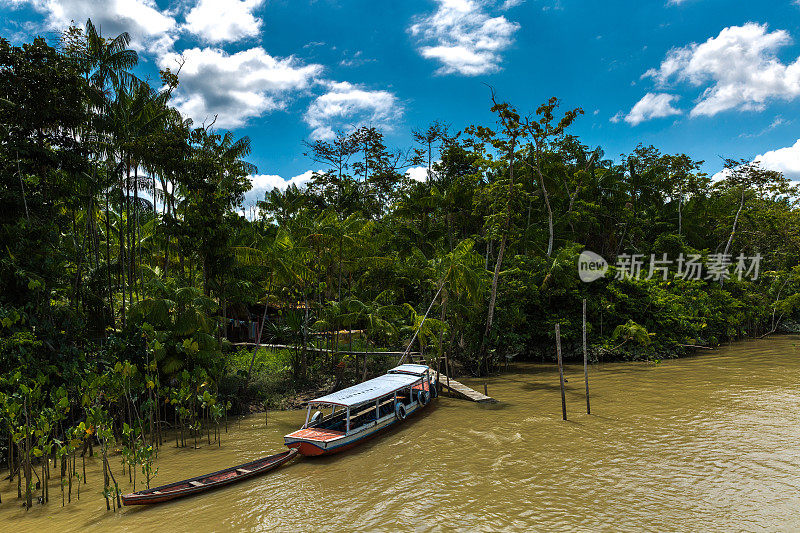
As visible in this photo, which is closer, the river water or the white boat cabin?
the river water

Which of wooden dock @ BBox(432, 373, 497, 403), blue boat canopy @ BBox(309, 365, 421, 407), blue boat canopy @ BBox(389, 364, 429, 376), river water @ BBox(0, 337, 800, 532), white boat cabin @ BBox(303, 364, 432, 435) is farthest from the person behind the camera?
wooden dock @ BBox(432, 373, 497, 403)

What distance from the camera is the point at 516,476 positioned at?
1040 centimetres

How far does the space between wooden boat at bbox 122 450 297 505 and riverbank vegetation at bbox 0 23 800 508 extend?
19.4 inches

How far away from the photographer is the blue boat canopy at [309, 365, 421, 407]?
40.3 feet

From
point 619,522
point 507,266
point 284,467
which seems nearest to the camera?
point 619,522

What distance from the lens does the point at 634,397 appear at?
57.1 ft

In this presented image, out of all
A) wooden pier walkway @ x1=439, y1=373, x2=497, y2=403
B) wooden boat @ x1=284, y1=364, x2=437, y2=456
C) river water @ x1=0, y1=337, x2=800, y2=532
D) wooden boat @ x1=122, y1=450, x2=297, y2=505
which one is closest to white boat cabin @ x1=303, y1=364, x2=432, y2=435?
wooden boat @ x1=284, y1=364, x2=437, y2=456

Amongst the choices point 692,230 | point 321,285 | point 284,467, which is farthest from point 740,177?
point 284,467

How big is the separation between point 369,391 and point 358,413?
0.76 meters

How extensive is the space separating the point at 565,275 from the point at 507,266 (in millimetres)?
3592

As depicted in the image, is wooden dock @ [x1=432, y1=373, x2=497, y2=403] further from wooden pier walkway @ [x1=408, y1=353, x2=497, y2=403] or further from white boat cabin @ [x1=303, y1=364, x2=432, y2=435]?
white boat cabin @ [x1=303, y1=364, x2=432, y2=435]

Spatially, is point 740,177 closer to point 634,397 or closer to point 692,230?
point 692,230

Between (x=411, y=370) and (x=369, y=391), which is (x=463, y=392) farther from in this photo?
(x=369, y=391)

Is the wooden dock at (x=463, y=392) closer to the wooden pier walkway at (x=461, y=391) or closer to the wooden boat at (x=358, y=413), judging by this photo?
the wooden pier walkway at (x=461, y=391)
